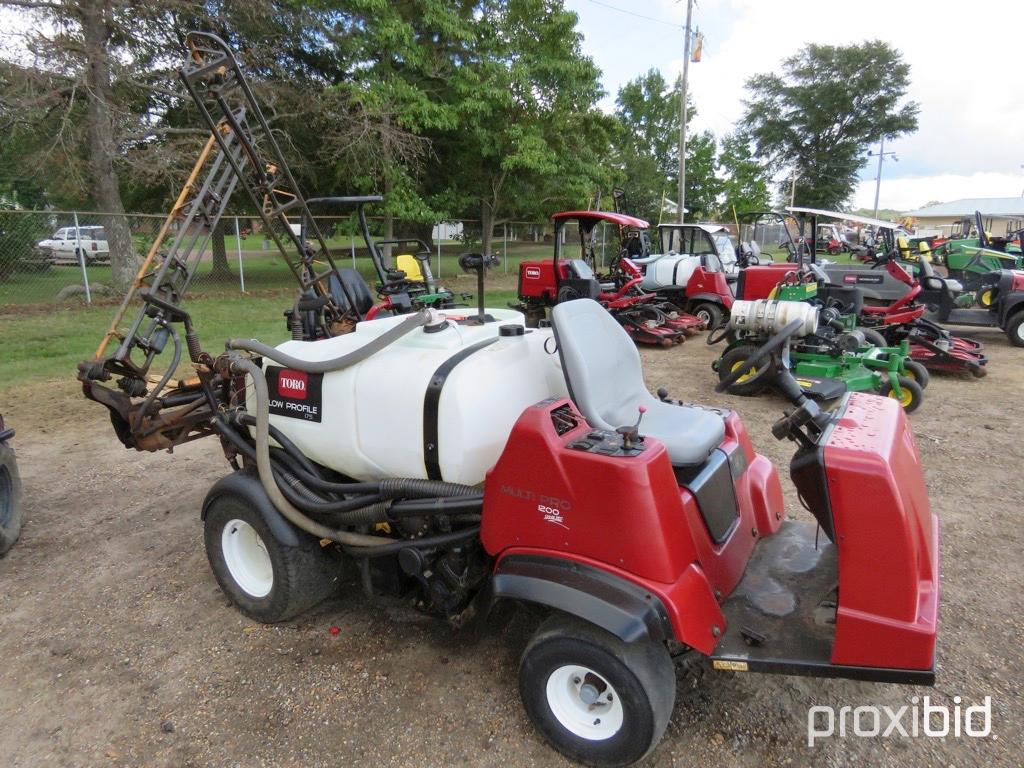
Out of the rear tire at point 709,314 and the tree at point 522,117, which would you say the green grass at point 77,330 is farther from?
the tree at point 522,117

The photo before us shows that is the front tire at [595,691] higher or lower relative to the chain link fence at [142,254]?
lower

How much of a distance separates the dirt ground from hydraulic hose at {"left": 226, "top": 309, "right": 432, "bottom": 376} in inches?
41.0

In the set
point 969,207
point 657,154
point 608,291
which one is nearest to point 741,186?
point 657,154

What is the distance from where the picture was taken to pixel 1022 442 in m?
5.20

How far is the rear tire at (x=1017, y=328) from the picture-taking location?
30.1 feet

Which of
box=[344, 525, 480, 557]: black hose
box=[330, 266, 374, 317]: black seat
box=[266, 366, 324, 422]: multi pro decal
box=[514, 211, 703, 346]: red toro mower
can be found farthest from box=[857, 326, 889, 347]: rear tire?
box=[266, 366, 324, 422]: multi pro decal

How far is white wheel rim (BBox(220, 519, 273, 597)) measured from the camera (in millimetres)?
2957

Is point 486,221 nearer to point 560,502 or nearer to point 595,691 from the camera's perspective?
point 560,502

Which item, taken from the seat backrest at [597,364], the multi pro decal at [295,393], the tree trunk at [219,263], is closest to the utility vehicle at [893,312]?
the seat backrest at [597,364]

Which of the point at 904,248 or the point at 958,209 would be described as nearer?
the point at 904,248

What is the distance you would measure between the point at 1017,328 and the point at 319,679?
10614 millimetres

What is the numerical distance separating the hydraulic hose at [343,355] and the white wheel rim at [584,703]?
1.36 m

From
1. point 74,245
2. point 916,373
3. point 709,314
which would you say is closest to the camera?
point 916,373

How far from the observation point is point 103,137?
39.7 feet
